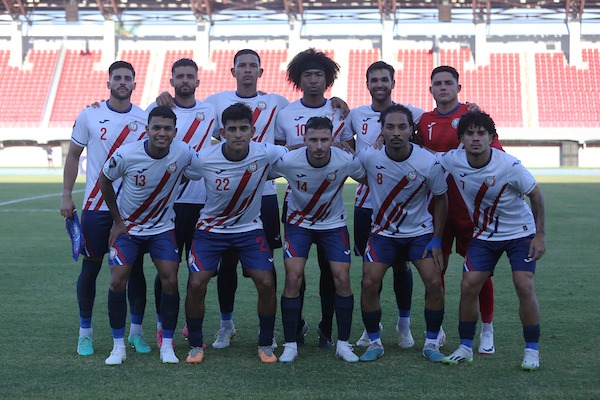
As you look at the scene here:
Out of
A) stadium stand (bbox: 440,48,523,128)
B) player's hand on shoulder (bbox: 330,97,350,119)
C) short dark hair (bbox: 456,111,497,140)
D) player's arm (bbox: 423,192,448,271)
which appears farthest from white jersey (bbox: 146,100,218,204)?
stadium stand (bbox: 440,48,523,128)

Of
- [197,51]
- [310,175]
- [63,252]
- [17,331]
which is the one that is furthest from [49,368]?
[197,51]

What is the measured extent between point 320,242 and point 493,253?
3.78ft

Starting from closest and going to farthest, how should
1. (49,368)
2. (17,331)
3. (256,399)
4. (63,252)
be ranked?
(256,399) < (49,368) < (17,331) < (63,252)

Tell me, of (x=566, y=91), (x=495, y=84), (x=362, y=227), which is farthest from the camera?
(x=495, y=84)

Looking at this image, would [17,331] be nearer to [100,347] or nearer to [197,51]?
[100,347]

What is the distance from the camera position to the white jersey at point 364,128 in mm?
6195

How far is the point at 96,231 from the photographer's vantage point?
5.93 meters

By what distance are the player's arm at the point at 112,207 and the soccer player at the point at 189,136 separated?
1.79 feet

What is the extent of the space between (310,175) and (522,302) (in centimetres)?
158

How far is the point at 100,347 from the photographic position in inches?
235

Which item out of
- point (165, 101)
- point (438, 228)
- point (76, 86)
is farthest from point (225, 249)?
point (76, 86)

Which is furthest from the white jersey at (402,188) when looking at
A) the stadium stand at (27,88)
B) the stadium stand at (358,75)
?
the stadium stand at (27,88)

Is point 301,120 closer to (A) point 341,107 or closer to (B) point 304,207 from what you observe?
(A) point 341,107

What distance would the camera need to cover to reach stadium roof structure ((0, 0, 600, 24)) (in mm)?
41125
